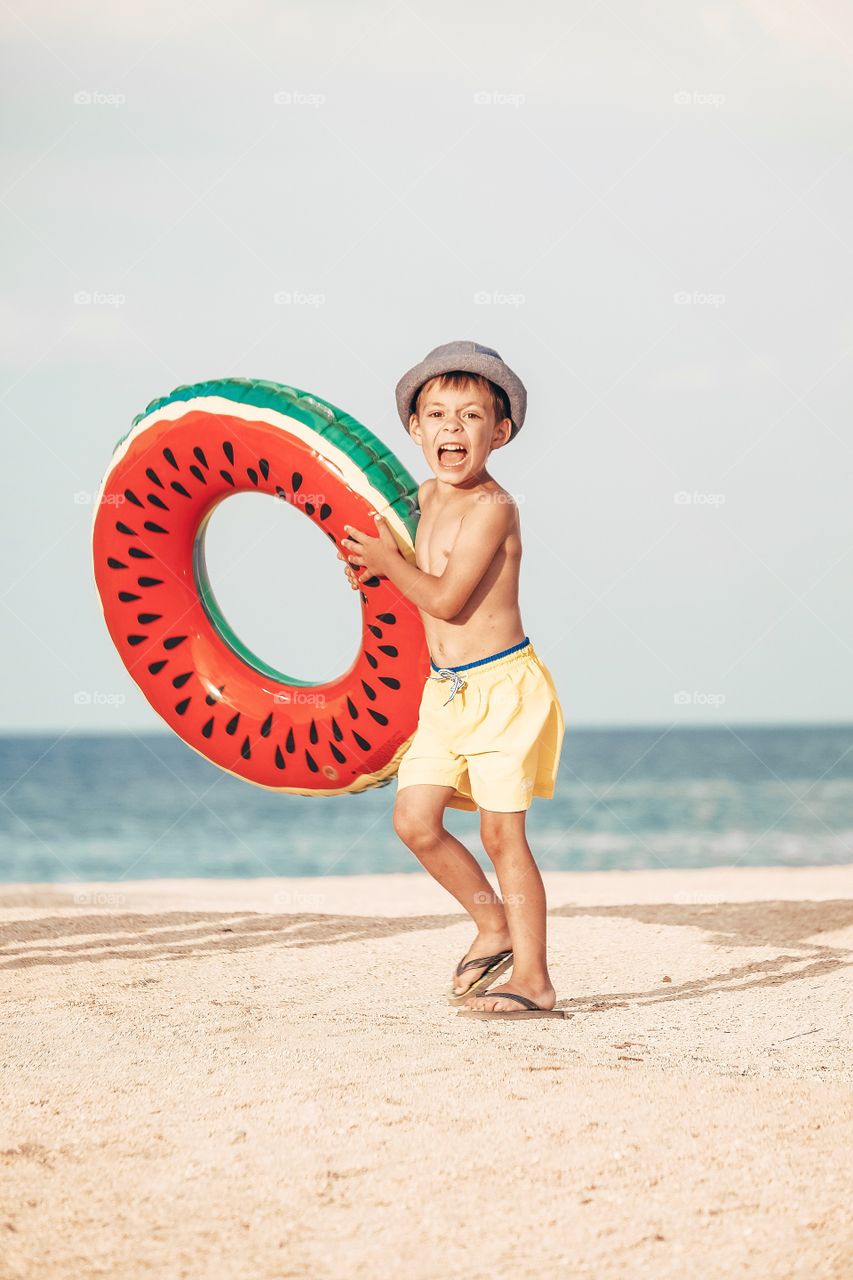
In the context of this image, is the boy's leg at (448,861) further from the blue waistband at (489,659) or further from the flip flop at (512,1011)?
the blue waistband at (489,659)

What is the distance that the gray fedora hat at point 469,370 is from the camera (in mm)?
3541

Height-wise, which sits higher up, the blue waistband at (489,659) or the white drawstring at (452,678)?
the blue waistband at (489,659)

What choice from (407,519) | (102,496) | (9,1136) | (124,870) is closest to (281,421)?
(407,519)

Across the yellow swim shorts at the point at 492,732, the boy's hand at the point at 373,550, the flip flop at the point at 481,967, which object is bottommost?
the flip flop at the point at 481,967

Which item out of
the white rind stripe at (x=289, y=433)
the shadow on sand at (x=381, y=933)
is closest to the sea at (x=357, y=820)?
the shadow on sand at (x=381, y=933)

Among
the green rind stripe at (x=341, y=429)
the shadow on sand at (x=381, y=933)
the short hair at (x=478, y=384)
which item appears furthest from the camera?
the shadow on sand at (x=381, y=933)

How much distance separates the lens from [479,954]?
147 inches

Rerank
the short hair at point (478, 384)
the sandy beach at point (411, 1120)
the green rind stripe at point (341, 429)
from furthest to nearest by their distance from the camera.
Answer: the green rind stripe at point (341, 429)
the short hair at point (478, 384)
the sandy beach at point (411, 1120)

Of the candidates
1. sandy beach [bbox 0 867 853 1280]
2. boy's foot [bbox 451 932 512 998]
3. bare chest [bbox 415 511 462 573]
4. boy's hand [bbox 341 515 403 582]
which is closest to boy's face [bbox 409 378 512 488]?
bare chest [bbox 415 511 462 573]

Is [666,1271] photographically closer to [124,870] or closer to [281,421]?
[281,421]

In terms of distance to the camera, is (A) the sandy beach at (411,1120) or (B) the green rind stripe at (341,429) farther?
(B) the green rind stripe at (341,429)

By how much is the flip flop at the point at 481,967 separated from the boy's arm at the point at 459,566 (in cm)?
95

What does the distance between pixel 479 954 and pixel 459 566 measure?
109 centimetres

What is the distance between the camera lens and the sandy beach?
203 cm
